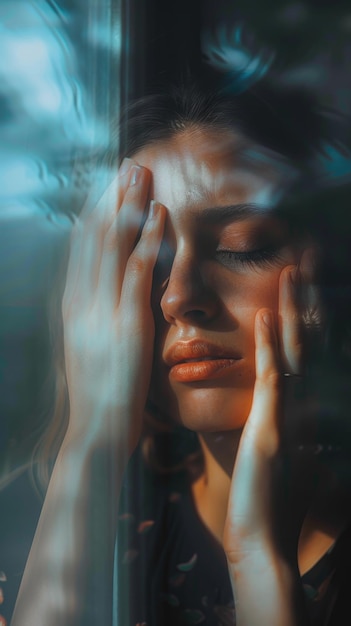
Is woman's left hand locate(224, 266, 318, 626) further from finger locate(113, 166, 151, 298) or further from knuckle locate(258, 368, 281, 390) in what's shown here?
finger locate(113, 166, 151, 298)

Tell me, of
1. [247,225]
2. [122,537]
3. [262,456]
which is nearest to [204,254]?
[247,225]

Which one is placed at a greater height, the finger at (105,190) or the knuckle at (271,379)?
the finger at (105,190)

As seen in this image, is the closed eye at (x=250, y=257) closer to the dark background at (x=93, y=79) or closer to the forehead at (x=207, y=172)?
the forehead at (x=207, y=172)

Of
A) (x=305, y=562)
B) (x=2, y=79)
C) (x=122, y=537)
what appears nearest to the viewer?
(x=305, y=562)

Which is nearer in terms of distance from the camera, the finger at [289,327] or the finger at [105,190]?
the finger at [289,327]

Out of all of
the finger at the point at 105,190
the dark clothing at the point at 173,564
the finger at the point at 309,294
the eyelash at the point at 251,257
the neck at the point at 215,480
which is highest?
the finger at the point at 105,190

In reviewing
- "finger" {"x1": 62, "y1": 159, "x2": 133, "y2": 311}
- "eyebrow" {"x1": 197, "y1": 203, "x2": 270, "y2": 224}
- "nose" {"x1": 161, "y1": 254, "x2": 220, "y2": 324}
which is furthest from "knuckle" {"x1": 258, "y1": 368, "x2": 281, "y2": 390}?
"finger" {"x1": 62, "y1": 159, "x2": 133, "y2": 311}

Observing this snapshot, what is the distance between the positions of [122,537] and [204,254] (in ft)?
Result: 1.48

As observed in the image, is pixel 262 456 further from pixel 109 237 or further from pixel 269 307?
pixel 109 237

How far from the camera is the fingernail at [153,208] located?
1.00m

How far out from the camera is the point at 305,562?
3.03 feet

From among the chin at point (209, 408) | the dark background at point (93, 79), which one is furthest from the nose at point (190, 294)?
the dark background at point (93, 79)

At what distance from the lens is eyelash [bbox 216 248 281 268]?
944 mm

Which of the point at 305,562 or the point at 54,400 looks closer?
the point at 305,562
